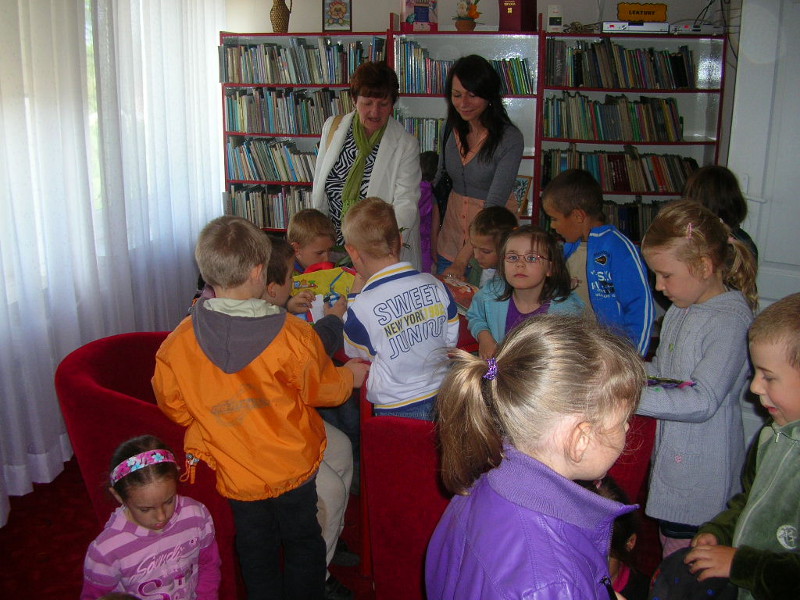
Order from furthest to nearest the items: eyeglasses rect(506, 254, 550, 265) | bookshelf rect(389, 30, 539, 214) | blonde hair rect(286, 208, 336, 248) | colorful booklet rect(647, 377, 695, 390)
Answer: bookshelf rect(389, 30, 539, 214) < blonde hair rect(286, 208, 336, 248) < eyeglasses rect(506, 254, 550, 265) < colorful booklet rect(647, 377, 695, 390)

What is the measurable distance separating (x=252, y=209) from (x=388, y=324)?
3852 millimetres

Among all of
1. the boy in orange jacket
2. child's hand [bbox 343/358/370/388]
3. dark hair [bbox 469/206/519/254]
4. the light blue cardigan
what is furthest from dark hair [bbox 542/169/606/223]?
the boy in orange jacket

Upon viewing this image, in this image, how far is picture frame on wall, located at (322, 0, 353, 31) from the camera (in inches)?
211

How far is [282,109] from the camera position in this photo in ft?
17.8

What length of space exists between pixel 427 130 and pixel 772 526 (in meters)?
4.33

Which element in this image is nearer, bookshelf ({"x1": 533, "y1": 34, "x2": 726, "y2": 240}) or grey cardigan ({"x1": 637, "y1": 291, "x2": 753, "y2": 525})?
grey cardigan ({"x1": 637, "y1": 291, "x2": 753, "y2": 525})

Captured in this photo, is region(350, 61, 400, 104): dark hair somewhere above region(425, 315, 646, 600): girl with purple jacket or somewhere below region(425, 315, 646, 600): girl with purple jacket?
above

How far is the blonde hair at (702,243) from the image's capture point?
5.89 feet

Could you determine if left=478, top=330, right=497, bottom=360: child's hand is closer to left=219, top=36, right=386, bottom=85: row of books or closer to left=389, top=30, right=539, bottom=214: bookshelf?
left=389, top=30, right=539, bottom=214: bookshelf

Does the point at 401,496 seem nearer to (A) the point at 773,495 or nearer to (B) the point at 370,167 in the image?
(A) the point at 773,495

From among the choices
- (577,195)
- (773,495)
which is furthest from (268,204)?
(773,495)

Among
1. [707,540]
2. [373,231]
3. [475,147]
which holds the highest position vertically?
[475,147]

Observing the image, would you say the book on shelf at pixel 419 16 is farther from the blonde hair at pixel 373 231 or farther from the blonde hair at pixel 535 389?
the blonde hair at pixel 535 389

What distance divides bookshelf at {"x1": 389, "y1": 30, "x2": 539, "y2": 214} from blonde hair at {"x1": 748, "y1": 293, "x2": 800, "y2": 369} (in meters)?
4.02
